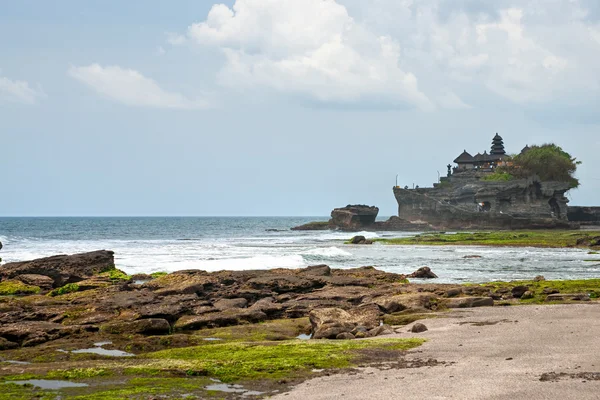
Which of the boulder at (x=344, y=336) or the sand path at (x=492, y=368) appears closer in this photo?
the sand path at (x=492, y=368)

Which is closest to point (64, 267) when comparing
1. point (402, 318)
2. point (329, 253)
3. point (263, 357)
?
point (402, 318)

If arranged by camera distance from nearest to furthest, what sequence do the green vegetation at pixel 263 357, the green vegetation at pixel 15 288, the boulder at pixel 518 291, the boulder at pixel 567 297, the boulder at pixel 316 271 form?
the green vegetation at pixel 263 357 < the boulder at pixel 567 297 < the boulder at pixel 518 291 < the green vegetation at pixel 15 288 < the boulder at pixel 316 271

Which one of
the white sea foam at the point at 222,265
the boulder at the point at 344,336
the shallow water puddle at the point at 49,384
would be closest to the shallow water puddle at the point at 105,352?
the shallow water puddle at the point at 49,384

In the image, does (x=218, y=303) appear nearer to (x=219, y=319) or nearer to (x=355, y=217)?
(x=219, y=319)

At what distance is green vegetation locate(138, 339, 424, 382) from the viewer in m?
11.7

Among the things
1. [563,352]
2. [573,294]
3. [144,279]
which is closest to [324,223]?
[144,279]

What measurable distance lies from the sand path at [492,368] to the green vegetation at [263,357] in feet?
3.05

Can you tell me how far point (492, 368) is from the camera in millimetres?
11047

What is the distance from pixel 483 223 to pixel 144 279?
83704 mm

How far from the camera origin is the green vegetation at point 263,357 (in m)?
11.7

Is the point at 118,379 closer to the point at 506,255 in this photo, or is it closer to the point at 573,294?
the point at 573,294

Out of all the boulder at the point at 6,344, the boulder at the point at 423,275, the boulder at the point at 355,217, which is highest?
the boulder at the point at 355,217

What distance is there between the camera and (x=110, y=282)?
2755 cm

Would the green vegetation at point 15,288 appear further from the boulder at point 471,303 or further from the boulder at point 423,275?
the boulder at point 423,275
